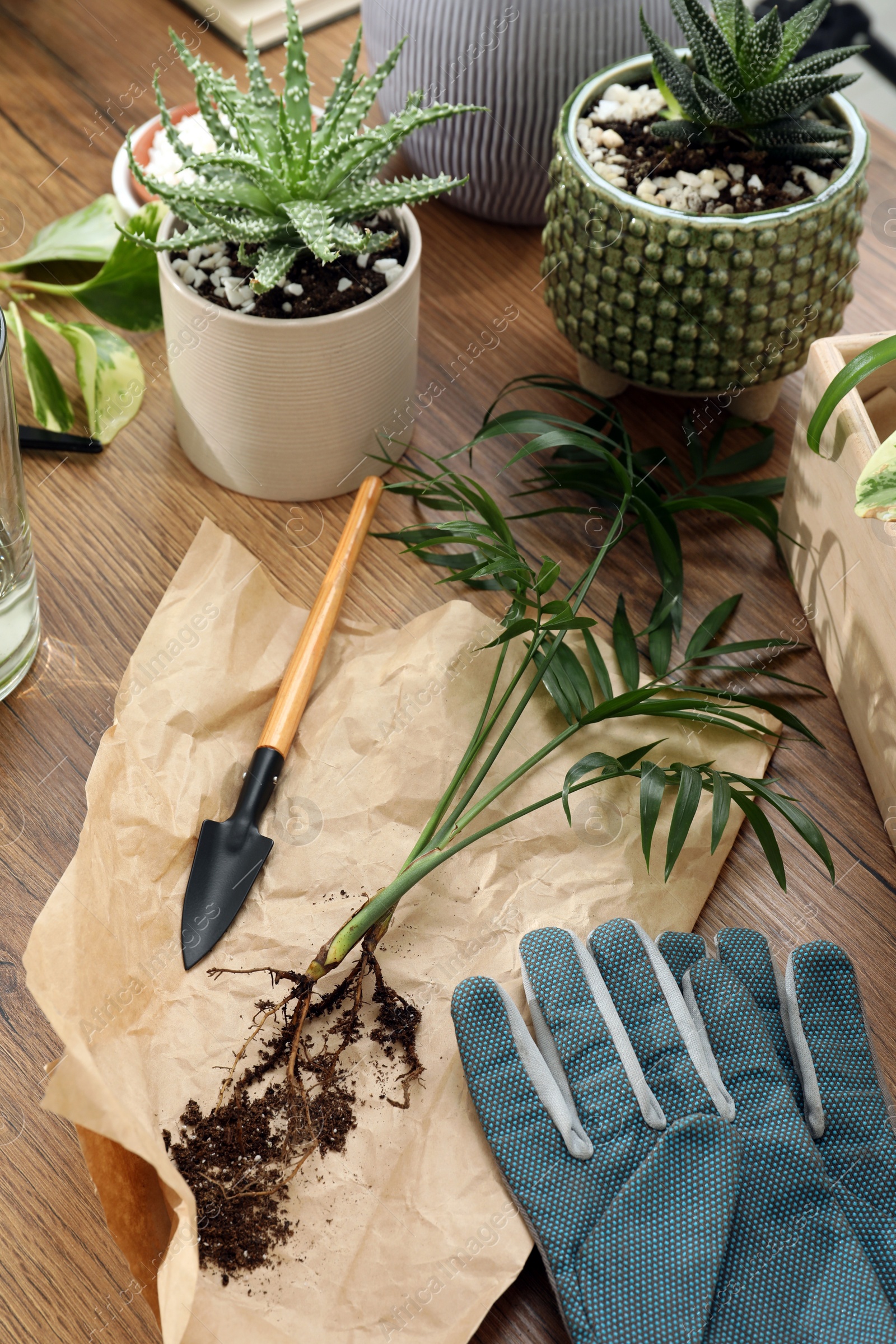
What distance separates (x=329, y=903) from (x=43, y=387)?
43cm

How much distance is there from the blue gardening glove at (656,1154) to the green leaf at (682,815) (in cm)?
4

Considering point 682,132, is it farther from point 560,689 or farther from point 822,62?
point 560,689

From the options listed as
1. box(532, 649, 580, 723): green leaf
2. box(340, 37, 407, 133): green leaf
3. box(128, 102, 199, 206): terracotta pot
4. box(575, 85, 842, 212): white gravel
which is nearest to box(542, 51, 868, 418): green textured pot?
box(575, 85, 842, 212): white gravel

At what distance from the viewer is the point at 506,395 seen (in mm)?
860

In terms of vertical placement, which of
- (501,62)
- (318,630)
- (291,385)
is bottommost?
(318,630)

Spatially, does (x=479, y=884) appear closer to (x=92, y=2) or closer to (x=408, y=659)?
(x=408, y=659)

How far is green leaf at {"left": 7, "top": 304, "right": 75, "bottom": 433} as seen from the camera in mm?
806

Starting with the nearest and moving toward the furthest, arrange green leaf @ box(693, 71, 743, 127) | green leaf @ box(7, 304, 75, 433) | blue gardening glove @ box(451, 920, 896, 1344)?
blue gardening glove @ box(451, 920, 896, 1344)
green leaf @ box(693, 71, 743, 127)
green leaf @ box(7, 304, 75, 433)

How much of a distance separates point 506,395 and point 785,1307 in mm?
604

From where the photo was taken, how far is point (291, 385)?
71cm

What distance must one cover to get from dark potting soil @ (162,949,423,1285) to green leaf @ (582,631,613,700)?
8.4 inches

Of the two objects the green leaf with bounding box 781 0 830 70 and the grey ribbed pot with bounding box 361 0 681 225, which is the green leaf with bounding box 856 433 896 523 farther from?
the grey ribbed pot with bounding box 361 0 681 225

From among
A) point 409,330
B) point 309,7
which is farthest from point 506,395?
point 309,7

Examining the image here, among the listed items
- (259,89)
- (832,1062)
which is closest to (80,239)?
(259,89)
